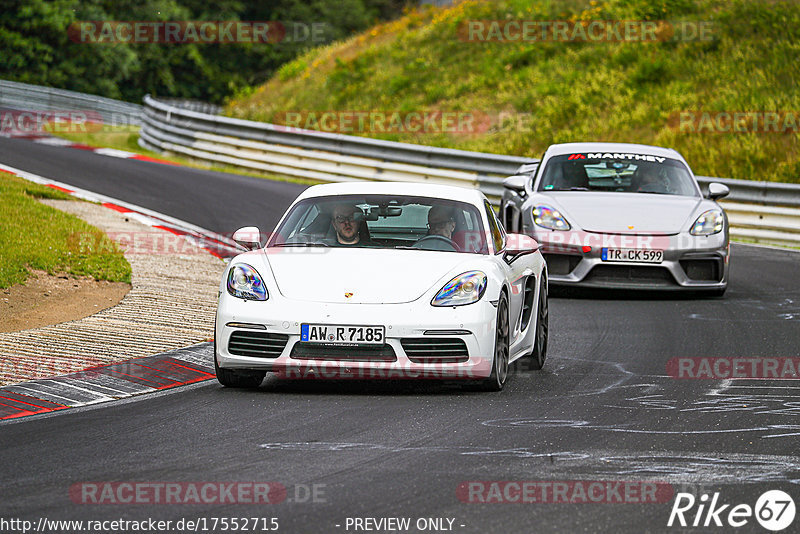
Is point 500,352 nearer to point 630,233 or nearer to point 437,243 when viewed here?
point 437,243

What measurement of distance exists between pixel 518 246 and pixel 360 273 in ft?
4.28

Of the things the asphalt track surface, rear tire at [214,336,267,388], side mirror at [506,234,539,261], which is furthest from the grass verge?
side mirror at [506,234,539,261]

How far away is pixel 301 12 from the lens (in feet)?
205

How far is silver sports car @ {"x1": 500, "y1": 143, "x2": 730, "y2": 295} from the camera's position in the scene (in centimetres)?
1307

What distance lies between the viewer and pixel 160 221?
17.2 m

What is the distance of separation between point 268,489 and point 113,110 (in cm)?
3612

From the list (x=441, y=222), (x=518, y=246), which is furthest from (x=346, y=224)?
(x=518, y=246)

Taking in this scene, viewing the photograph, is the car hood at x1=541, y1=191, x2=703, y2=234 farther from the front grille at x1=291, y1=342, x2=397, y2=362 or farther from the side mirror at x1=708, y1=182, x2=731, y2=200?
the front grille at x1=291, y1=342, x2=397, y2=362

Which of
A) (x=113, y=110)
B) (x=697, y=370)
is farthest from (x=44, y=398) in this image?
(x=113, y=110)

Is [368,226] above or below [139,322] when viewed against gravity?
above

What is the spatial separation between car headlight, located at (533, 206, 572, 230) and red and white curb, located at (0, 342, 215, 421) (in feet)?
16.5

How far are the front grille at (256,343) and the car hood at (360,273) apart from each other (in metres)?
0.28

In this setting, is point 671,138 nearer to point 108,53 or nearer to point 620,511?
point 620,511

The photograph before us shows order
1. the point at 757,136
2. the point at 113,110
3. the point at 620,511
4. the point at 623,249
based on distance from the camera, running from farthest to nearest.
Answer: the point at 113,110
the point at 757,136
the point at 623,249
the point at 620,511
